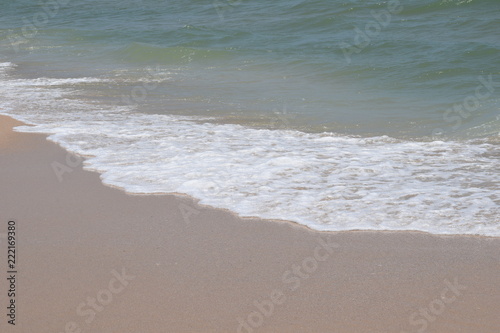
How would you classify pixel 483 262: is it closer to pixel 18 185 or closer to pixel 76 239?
pixel 76 239

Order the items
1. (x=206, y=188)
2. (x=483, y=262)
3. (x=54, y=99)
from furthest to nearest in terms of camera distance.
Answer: (x=54, y=99) → (x=206, y=188) → (x=483, y=262)

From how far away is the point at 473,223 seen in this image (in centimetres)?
446

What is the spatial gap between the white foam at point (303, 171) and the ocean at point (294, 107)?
19 mm

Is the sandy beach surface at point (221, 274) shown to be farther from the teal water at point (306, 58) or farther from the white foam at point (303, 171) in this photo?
the teal water at point (306, 58)

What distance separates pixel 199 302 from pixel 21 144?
418cm

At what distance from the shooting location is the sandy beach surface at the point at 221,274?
3.34m

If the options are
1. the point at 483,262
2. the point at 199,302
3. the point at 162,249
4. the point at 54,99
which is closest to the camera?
the point at 199,302

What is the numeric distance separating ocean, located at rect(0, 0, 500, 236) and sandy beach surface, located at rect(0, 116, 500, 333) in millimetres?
311

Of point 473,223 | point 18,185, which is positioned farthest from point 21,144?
point 473,223

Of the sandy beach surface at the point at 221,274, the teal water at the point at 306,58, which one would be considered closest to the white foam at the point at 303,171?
the sandy beach surface at the point at 221,274

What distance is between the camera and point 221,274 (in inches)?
152

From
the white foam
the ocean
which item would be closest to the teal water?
the ocean

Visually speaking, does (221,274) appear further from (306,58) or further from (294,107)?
(306,58)

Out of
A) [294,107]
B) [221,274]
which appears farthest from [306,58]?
[221,274]
